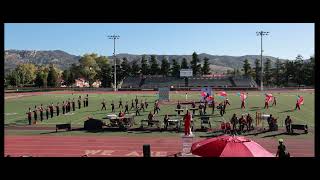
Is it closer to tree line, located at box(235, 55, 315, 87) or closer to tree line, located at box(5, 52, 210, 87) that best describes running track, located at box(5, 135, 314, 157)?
tree line, located at box(235, 55, 315, 87)

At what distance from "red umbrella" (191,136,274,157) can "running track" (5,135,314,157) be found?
6.21 m

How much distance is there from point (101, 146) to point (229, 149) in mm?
9413

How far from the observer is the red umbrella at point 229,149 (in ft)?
33.1

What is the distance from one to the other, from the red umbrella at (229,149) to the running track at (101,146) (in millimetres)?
6207

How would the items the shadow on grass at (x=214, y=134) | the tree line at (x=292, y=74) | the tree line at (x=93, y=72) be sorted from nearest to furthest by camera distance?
the shadow on grass at (x=214, y=134), the tree line at (x=292, y=74), the tree line at (x=93, y=72)

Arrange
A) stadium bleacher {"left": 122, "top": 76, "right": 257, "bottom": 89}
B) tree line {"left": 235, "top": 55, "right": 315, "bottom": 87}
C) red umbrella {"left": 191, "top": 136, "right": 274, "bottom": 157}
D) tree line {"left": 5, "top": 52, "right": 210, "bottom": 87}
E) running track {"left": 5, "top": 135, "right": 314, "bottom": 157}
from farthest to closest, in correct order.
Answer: tree line {"left": 5, "top": 52, "right": 210, "bottom": 87} → tree line {"left": 235, "top": 55, "right": 315, "bottom": 87} → stadium bleacher {"left": 122, "top": 76, "right": 257, "bottom": 89} → running track {"left": 5, "top": 135, "right": 314, "bottom": 157} → red umbrella {"left": 191, "top": 136, "right": 274, "bottom": 157}

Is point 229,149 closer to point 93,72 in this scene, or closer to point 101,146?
point 101,146

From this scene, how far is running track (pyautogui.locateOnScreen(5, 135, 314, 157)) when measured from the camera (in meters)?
17.1

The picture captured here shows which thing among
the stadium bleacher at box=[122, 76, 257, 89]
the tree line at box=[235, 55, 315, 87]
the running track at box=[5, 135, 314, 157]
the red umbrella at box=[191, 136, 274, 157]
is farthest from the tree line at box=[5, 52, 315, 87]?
the red umbrella at box=[191, 136, 274, 157]

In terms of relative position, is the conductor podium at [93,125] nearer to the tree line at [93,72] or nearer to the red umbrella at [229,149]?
the red umbrella at [229,149]

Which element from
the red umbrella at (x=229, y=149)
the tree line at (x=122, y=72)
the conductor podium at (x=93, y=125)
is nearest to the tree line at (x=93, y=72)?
the tree line at (x=122, y=72)

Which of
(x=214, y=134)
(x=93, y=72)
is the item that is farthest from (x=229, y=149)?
(x=93, y=72)
